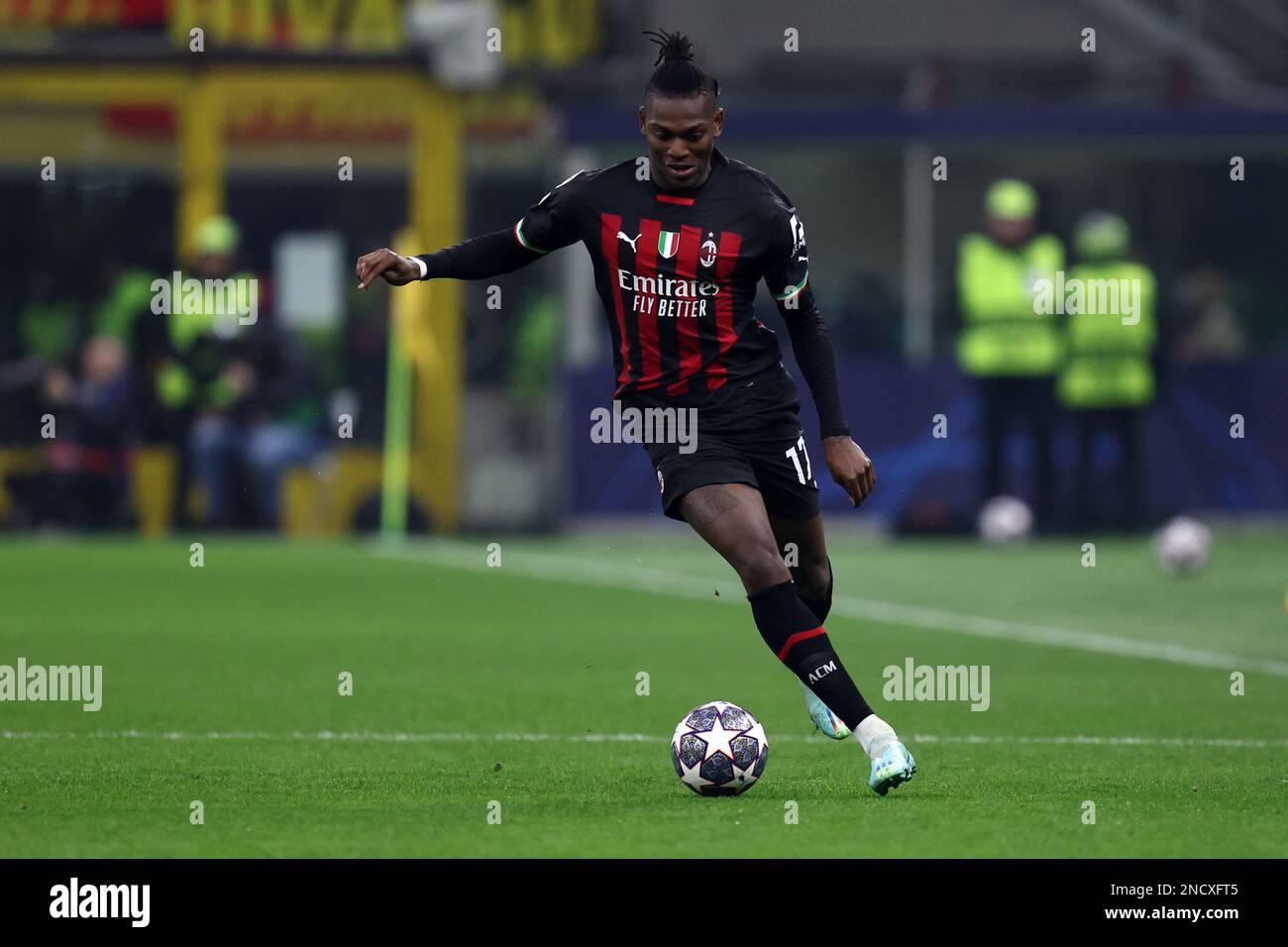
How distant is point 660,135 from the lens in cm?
736

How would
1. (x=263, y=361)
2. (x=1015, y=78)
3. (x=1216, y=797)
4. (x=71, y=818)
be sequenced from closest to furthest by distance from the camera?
(x=71, y=818)
(x=1216, y=797)
(x=263, y=361)
(x=1015, y=78)

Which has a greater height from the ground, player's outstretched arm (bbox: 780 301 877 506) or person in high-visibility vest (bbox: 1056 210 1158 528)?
person in high-visibility vest (bbox: 1056 210 1158 528)

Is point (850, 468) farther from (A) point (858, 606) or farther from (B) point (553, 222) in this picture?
(A) point (858, 606)

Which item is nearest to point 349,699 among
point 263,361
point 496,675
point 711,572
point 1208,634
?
point 496,675

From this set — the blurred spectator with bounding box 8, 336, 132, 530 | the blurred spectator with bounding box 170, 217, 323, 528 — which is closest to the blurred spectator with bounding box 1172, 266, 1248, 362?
the blurred spectator with bounding box 170, 217, 323, 528

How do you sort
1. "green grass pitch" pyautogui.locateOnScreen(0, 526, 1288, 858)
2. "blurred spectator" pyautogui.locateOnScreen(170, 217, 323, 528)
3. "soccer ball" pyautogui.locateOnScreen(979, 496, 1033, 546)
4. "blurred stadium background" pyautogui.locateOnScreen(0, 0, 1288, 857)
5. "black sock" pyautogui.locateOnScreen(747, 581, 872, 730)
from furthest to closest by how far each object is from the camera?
"blurred spectator" pyautogui.locateOnScreen(170, 217, 323, 528) < "soccer ball" pyautogui.locateOnScreen(979, 496, 1033, 546) < "blurred stadium background" pyautogui.locateOnScreen(0, 0, 1288, 857) < "black sock" pyautogui.locateOnScreen(747, 581, 872, 730) < "green grass pitch" pyautogui.locateOnScreen(0, 526, 1288, 858)

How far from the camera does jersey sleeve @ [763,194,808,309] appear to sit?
7.56m

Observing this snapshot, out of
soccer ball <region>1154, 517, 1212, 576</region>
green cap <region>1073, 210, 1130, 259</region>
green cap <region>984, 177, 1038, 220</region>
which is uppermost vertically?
green cap <region>984, 177, 1038, 220</region>

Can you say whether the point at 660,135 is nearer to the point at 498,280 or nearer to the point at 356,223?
the point at 498,280

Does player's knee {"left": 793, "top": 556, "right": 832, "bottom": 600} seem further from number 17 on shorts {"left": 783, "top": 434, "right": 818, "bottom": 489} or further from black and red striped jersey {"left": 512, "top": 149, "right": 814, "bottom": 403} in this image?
black and red striped jersey {"left": 512, "top": 149, "right": 814, "bottom": 403}

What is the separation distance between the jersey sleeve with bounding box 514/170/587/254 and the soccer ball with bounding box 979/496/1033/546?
11.6 meters

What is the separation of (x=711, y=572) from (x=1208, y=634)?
4888mm

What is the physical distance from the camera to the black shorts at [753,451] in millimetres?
7473
